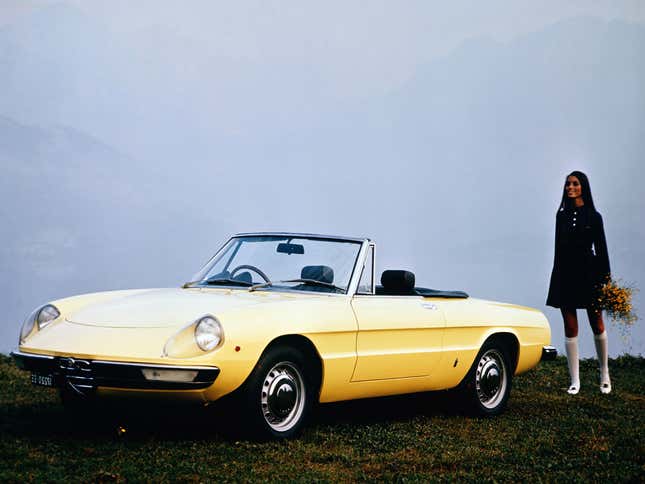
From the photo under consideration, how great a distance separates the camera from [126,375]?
601 cm

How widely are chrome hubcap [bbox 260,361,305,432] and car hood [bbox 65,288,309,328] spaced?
0.48 m

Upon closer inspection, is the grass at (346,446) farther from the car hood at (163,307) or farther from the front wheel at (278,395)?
the car hood at (163,307)

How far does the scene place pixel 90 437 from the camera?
6.48m

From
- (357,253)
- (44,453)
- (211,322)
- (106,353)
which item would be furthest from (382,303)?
(44,453)

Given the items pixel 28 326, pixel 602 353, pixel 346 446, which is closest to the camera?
pixel 346 446

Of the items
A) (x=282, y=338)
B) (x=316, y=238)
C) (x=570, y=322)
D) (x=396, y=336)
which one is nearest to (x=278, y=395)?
(x=282, y=338)

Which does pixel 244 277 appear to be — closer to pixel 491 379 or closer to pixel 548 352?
pixel 491 379

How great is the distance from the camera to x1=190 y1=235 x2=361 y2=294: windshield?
24.5 ft

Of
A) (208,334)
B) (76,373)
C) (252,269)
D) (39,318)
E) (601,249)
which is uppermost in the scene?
(601,249)

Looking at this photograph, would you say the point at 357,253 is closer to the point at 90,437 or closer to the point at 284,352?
the point at 284,352

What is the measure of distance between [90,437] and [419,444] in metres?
2.21

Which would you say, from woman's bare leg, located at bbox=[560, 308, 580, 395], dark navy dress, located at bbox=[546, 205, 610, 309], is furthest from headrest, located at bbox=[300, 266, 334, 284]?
woman's bare leg, located at bbox=[560, 308, 580, 395]

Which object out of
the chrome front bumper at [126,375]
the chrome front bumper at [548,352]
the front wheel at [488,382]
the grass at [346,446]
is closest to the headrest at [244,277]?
the grass at [346,446]

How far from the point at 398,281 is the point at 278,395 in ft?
5.78
